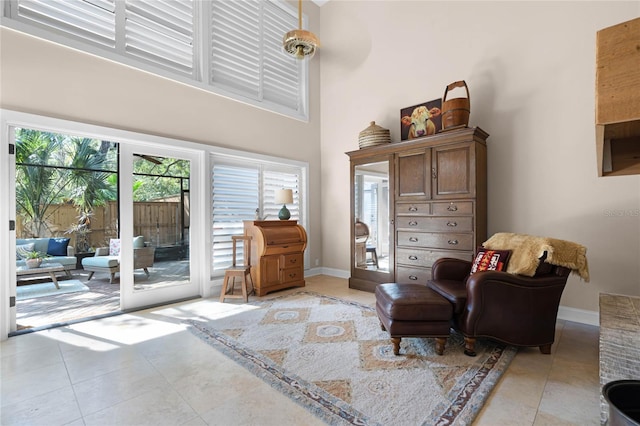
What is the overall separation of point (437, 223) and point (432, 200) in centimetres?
30

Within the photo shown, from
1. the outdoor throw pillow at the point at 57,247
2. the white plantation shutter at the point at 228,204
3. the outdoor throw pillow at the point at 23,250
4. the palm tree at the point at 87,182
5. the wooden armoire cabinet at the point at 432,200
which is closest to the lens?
the wooden armoire cabinet at the point at 432,200

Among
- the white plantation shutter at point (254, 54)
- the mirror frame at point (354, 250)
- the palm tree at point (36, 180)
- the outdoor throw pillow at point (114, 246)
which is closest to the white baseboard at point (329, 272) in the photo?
the mirror frame at point (354, 250)

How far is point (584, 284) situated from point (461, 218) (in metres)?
1.44

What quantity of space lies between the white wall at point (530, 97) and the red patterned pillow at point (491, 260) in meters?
1.03

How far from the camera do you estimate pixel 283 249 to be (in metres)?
4.38

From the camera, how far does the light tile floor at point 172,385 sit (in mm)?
1681

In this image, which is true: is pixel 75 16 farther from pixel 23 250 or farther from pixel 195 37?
pixel 23 250

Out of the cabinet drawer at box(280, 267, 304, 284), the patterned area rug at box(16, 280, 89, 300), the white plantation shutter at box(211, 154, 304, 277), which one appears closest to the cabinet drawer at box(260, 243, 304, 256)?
the cabinet drawer at box(280, 267, 304, 284)

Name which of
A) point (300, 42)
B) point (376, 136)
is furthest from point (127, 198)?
point (376, 136)

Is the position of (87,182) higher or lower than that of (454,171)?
higher

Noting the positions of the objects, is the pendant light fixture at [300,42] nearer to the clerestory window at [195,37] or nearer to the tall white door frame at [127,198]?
the clerestory window at [195,37]

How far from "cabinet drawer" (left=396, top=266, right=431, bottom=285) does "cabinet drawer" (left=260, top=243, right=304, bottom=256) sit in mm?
1549

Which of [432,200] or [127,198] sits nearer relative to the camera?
[127,198]

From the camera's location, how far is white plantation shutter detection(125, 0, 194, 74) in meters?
3.56
